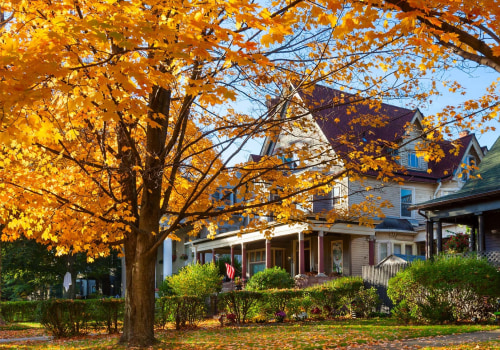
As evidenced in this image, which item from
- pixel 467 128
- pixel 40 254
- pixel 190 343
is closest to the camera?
pixel 467 128

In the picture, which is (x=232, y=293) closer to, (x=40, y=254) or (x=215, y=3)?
(x=215, y=3)

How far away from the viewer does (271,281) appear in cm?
2548

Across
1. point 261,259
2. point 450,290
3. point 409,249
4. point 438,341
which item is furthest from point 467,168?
point 261,259

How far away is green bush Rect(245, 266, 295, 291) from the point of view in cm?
2544

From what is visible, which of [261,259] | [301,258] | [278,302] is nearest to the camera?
[278,302]

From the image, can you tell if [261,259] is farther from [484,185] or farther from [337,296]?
[484,185]

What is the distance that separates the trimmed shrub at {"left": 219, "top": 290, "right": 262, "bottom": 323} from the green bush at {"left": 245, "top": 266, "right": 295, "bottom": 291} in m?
4.97

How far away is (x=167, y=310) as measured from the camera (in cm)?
1934

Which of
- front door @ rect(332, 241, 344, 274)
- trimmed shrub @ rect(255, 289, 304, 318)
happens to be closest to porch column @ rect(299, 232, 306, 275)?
front door @ rect(332, 241, 344, 274)

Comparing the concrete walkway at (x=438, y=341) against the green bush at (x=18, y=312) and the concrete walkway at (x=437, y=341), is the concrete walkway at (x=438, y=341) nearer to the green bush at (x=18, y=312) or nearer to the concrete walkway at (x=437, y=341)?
the concrete walkway at (x=437, y=341)

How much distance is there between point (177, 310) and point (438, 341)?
10336 millimetres

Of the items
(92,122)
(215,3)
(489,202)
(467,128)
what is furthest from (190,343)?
(489,202)

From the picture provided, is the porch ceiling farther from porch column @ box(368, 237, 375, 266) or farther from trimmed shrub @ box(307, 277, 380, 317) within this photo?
trimmed shrub @ box(307, 277, 380, 317)

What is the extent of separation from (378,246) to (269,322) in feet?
36.5
